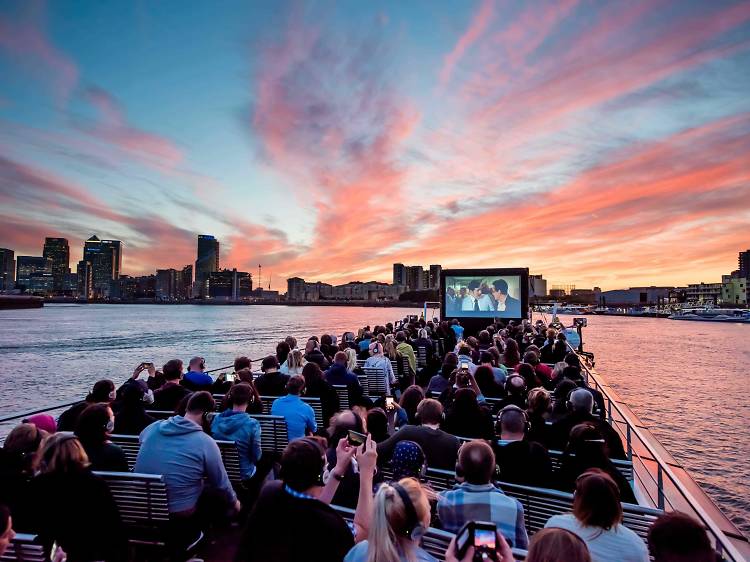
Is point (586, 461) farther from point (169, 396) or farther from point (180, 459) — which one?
point (169, 396)

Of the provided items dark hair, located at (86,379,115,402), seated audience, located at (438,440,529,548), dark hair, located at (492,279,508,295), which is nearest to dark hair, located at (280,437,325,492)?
seated audience, located at (438,440,529,548)

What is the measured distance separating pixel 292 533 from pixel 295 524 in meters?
0.04

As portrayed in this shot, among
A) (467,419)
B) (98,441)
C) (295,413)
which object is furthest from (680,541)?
(295,413)

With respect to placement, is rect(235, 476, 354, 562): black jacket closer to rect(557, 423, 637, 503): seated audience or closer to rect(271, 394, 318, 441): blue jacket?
rect(557, 423, 637, 503): seated audience

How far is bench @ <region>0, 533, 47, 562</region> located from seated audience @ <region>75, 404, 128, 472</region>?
88 cm

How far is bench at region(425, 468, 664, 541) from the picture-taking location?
9.25 feet

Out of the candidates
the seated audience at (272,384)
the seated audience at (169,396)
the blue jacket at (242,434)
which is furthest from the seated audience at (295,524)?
the seated audience at (272,384)

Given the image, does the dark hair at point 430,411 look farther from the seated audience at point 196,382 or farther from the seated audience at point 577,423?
the seated audience at point 196,382

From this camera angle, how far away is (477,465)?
8.61ft

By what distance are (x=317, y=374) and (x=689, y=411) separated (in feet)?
53.5

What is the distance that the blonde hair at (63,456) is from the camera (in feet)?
8.82

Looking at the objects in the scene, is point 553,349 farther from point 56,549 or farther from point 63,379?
point 63,379

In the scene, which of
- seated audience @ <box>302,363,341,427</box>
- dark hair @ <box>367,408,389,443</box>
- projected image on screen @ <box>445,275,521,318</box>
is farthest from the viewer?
projected image on screen @ <box>445,275,521,318</box>

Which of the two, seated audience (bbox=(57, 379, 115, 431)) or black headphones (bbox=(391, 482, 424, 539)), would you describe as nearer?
black headphones (bbox=(391, 482, 424, 539))
